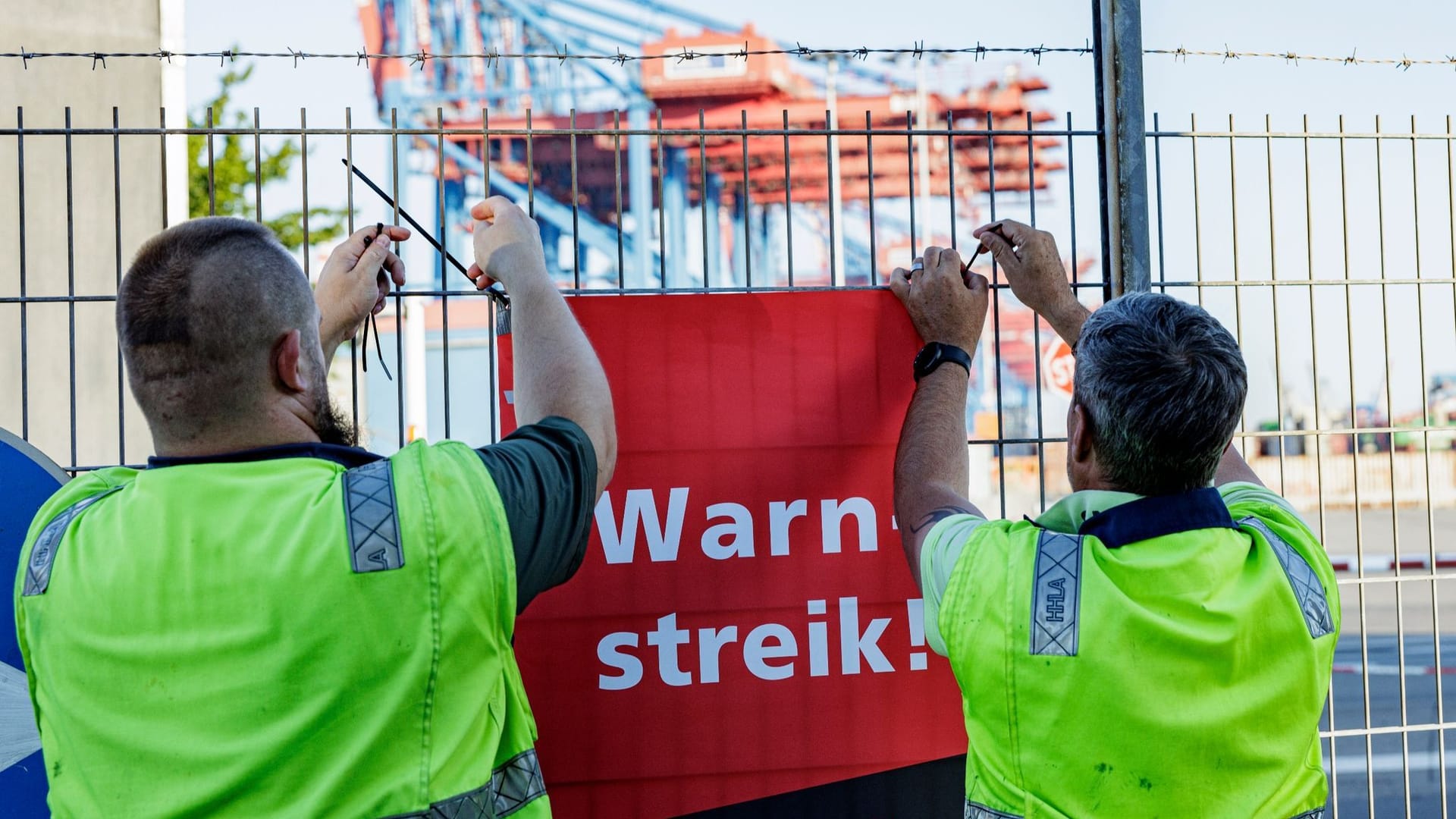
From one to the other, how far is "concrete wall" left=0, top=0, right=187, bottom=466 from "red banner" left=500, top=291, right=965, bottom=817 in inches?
171

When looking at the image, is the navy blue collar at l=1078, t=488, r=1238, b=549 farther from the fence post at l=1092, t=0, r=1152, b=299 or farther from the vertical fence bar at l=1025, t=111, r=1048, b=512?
the fence post at l=1092, t=0, r=1152, b=299

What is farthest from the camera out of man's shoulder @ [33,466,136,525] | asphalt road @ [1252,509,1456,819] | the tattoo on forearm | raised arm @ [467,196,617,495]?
asphalt road @ [1252,509,1456,819]

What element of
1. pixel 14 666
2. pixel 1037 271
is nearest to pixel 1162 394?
pixel 1037 271

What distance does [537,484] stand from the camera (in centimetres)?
163

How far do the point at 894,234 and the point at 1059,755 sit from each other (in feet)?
84.4

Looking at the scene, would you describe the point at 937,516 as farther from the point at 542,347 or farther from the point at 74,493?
the point at 74,493

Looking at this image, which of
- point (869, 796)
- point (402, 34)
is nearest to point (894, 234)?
point (402, 34)

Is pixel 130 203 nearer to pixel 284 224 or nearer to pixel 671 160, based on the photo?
pixel 284 224

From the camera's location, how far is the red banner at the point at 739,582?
9.03ft

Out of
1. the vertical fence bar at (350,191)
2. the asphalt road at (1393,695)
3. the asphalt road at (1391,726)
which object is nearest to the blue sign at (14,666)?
the vertical fence bar at (350,191)

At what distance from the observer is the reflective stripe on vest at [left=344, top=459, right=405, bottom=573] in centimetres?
149

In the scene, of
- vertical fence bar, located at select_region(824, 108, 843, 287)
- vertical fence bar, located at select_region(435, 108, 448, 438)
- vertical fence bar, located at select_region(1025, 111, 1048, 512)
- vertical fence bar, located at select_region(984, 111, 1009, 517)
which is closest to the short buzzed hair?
vertical fence bar, located at select_region(435, 108, 448, 438)

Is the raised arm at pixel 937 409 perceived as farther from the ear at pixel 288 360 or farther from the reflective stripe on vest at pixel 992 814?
the ear at pixel 288 360

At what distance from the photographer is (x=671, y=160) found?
26906 millimetres
